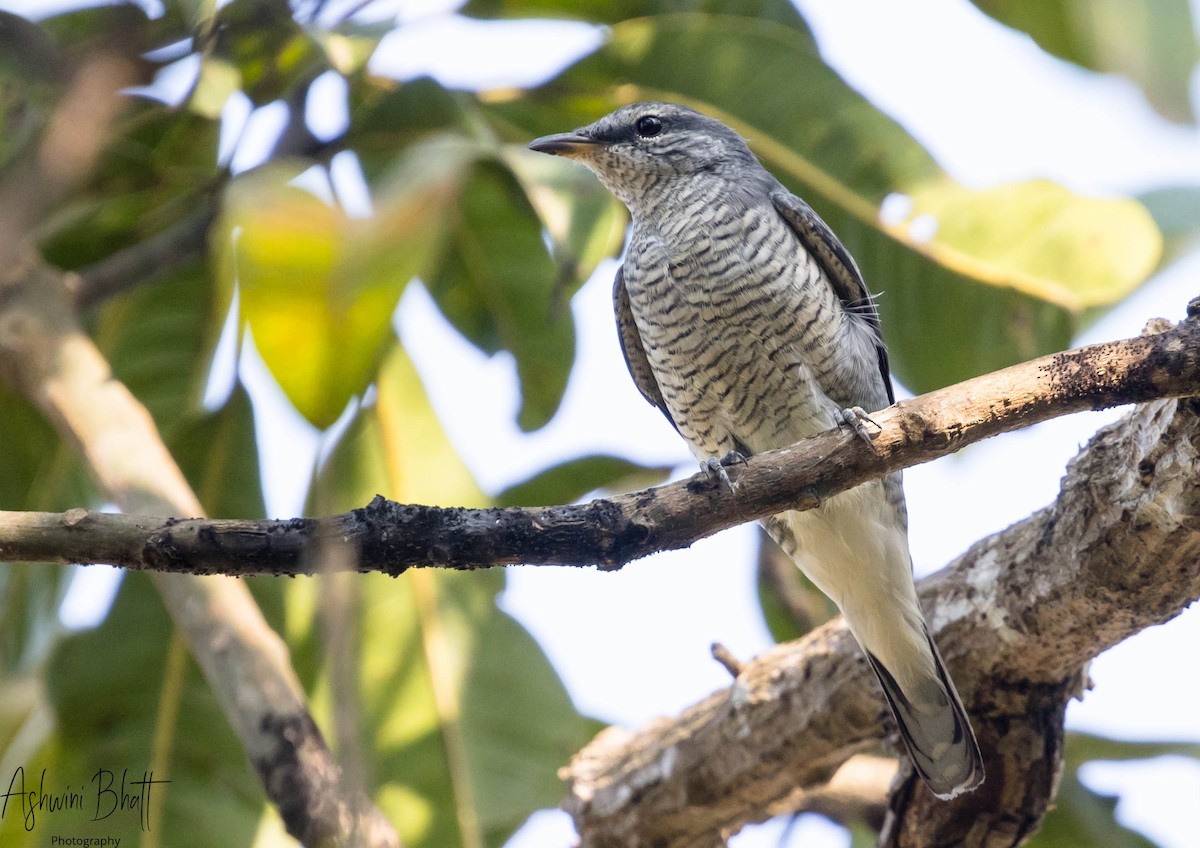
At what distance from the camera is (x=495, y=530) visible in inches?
87.5

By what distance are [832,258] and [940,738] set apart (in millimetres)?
1591

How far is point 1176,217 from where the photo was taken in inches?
191

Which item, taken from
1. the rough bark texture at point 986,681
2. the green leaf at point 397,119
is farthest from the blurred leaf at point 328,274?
the green leaf at point 397,119

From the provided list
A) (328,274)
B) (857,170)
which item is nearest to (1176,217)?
(857,170)

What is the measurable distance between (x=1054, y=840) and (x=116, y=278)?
12.8ft

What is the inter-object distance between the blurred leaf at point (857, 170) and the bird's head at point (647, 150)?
343 mm

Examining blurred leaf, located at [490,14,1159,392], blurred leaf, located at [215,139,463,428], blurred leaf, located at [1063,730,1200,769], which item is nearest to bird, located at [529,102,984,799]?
blurred leaf, located at [490,14,1159,392]

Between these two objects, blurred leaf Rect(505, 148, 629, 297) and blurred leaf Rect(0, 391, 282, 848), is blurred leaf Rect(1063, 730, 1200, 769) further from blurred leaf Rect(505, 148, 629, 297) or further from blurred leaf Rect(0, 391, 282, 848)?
blurred leaf Rect(0, 391, 282, 848)

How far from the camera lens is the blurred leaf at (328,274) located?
51.5 inches

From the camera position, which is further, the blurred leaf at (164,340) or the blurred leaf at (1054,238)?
the blurred leaf at (164,340)

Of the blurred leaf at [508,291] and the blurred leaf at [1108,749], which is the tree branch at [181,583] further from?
the blurred leaf at [1108,749]

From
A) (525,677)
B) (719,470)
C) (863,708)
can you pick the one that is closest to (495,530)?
(719,470)

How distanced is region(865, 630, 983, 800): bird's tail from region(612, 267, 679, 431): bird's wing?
134cm

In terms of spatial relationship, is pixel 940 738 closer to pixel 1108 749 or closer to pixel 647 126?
pixel 1108 749
